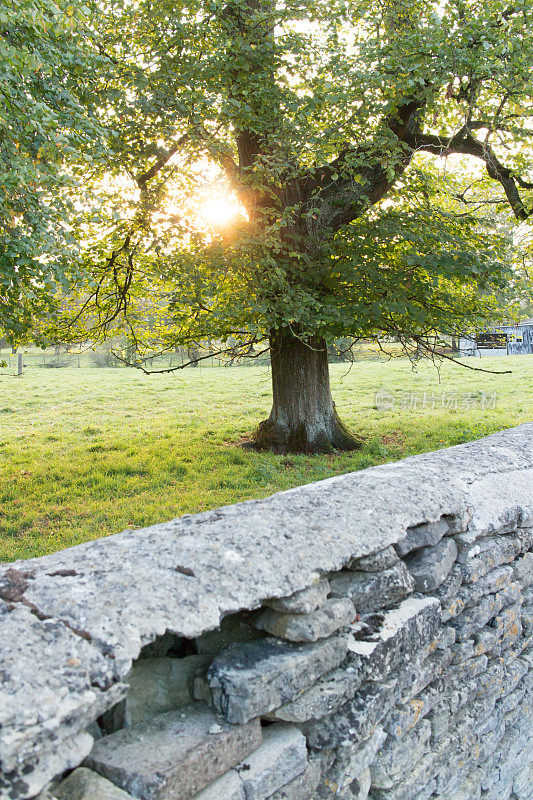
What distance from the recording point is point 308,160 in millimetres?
8867

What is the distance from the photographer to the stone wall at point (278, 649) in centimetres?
147

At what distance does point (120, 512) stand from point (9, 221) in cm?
364

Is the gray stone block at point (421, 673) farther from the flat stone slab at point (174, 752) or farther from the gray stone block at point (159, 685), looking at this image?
the gray stone block at point (159, 685)

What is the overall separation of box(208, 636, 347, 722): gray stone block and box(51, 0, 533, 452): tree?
6.22 m

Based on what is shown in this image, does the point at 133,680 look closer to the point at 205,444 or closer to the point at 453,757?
the point at 453,757

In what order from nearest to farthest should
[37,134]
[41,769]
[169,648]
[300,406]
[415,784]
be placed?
[41,769] → [169,648] → [415,784] → [37,134] → [300,406]

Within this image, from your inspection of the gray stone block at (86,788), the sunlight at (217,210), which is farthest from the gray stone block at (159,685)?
the sunlight at (217,210)

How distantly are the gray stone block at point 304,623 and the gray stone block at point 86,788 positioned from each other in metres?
0.70

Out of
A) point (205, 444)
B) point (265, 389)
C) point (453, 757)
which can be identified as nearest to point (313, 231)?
point (205, 444)

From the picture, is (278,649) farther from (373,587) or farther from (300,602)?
(373,587)

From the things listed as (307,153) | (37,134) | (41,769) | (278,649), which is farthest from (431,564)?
(307,153)

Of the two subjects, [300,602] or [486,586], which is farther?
[486,586]

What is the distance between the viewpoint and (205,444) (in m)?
11.2

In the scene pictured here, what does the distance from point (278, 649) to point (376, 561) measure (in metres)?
0.61
